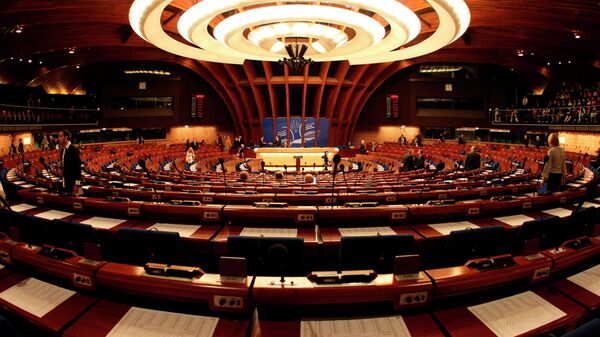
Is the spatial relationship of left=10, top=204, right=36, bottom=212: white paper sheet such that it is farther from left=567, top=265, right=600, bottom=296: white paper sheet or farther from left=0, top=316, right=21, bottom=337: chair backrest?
left=567, top=265, right=600, bottom=296: white paper sheet

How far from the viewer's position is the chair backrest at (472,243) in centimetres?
338

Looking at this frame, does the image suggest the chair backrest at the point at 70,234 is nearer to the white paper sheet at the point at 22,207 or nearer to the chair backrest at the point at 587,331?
the white paper sheet at the point at 22,207

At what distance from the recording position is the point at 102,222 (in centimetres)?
471

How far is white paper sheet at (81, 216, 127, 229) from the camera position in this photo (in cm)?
450

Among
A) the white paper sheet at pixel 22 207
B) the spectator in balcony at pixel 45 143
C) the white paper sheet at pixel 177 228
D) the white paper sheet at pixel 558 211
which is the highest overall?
the spectator in balcony at pixel 45 143

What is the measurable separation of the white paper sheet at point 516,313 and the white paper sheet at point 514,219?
2085 millimetres

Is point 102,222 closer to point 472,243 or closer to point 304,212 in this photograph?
point 304,212

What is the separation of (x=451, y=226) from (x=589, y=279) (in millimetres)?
1601

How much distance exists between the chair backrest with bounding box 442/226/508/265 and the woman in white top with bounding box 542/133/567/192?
148 inches

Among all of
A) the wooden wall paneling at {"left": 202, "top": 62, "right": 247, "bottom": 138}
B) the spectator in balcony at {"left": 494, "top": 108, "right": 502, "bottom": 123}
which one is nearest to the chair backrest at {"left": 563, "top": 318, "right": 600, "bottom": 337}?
the wooden wall paneling at {"left": 202, "top": 62, "right": 247, "bottom": 138}

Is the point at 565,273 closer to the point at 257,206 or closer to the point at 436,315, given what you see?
the point at 436,315

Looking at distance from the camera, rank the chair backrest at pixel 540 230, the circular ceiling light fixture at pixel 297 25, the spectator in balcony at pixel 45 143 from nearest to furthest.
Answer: the chair backrest at pixel 540 230
the circular ceiling light fixture at pixel 297 25
the spectator in balcony at pixel 45 143

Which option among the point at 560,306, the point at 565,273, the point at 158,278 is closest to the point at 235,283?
the point at 158,278

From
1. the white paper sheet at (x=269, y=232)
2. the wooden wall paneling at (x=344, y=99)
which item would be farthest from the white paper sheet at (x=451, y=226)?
the wooden wall paneling at (x=344, y=99)
